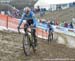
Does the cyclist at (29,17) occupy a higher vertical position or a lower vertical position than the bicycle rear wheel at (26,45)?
higher

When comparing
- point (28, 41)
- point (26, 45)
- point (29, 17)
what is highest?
point (29, 17)

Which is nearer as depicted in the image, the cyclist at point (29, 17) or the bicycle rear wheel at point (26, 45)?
the bicycle rear wheel at point (26, 45)

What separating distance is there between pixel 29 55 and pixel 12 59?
2.92ft

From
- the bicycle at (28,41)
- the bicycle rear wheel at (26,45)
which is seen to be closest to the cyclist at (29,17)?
the bicycle at (28,41)

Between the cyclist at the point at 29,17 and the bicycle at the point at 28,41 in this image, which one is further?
the cyclist at the point at 29,17

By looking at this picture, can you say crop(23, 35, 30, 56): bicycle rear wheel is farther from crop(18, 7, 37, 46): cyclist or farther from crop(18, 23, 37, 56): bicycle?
crop(18, 7, 37, 46): cyclist

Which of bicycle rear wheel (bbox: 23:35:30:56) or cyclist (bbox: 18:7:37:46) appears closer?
bicycle rear wheel (bbox: 23:35:30:56)

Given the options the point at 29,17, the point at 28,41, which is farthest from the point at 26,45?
the point at 29,17

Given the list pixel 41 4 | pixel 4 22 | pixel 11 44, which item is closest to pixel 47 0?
pixel 41 4

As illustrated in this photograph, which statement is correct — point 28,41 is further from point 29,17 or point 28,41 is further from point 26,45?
point 29,17

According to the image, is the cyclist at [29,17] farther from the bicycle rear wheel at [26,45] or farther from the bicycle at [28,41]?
the bicycle rear wheel at [26,45]

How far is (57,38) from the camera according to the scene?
20688mm

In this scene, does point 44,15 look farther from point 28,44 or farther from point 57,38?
point 28,44

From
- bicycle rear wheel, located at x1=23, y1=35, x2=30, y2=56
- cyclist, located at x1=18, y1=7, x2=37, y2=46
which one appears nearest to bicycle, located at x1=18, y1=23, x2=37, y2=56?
bicycle rear wheel, located at x1=23, y1=35, x2=30, y2=56
